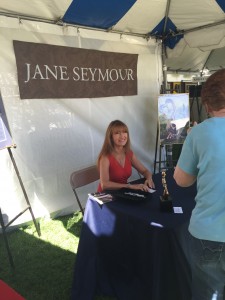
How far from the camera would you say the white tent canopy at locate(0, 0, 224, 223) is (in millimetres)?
2951

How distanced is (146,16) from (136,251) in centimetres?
282

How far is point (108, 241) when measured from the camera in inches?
73.9

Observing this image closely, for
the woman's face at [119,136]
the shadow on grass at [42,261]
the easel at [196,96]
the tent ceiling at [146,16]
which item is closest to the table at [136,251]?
the shadow on grass at [42,261]

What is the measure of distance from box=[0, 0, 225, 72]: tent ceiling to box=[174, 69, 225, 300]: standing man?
7.35 feet

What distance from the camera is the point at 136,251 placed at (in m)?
1.70

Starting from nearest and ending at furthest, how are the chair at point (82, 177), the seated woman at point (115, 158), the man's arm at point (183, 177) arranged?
1. the man's arm at point (183, 177)
2. the seated woman at point (115, 158)
3. the chair at point (82, 177)

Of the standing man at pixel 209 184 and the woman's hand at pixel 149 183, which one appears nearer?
the standing man at pixel 209 184

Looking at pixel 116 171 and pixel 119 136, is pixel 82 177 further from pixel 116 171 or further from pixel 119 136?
pixel 119 136

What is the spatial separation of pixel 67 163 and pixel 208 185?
252 cm

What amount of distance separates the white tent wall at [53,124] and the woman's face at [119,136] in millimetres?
1100

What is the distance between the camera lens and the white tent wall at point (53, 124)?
9.75 ft

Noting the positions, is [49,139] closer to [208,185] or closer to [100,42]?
[100,42]

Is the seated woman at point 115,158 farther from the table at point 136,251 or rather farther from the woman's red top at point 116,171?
Answer: the table at point 136,251

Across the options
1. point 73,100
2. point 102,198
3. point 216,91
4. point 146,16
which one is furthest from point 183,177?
point 146,16
